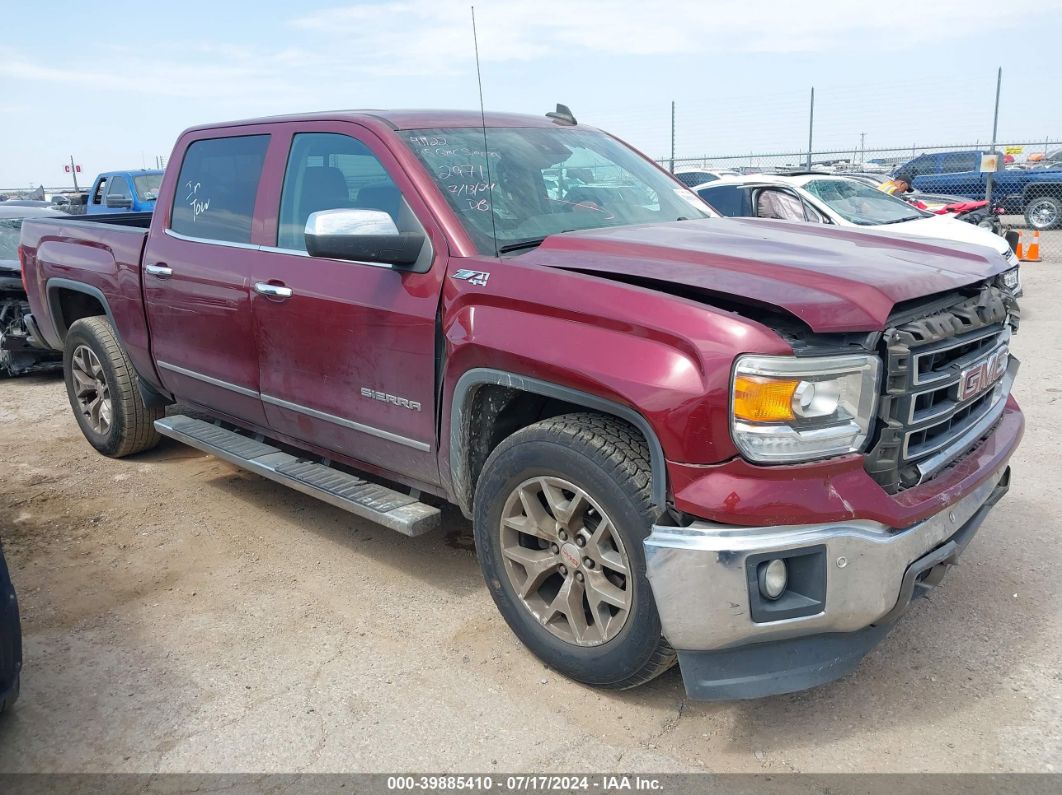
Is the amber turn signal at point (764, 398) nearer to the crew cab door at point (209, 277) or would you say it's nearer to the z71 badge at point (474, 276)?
the z71 badge at point (474, 276)

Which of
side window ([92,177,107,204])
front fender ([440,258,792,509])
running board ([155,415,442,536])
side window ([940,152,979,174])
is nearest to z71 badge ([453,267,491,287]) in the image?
front fender ([440,258,792,509])

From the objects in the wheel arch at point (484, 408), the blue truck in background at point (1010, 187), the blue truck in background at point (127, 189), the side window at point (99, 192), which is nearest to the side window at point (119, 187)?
the blue truck in background at point (127, 189)

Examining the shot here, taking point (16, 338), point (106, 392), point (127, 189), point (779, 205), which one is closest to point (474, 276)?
point (106, 392)

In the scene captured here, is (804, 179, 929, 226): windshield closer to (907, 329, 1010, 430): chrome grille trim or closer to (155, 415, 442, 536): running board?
(907, 329, 1010, 430): chrome grille trim

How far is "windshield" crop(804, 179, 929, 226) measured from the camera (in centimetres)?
898

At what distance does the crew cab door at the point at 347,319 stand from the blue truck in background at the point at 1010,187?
57.7 ft

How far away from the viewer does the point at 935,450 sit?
270 centimetres

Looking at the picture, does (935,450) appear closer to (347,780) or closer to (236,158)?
(347,780)

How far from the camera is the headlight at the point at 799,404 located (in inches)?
93.5

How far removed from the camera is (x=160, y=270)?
4551 millimetres

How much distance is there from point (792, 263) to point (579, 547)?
1134 millimetres

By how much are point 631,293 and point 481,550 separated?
1140mm

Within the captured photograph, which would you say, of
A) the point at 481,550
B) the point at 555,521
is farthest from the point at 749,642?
the point at 481,550

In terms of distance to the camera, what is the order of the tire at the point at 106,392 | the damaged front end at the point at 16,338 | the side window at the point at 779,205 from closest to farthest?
the tire at the point at 106,392 → the damaged front end at the point at 16,338 → the side window at the point at 779,205
